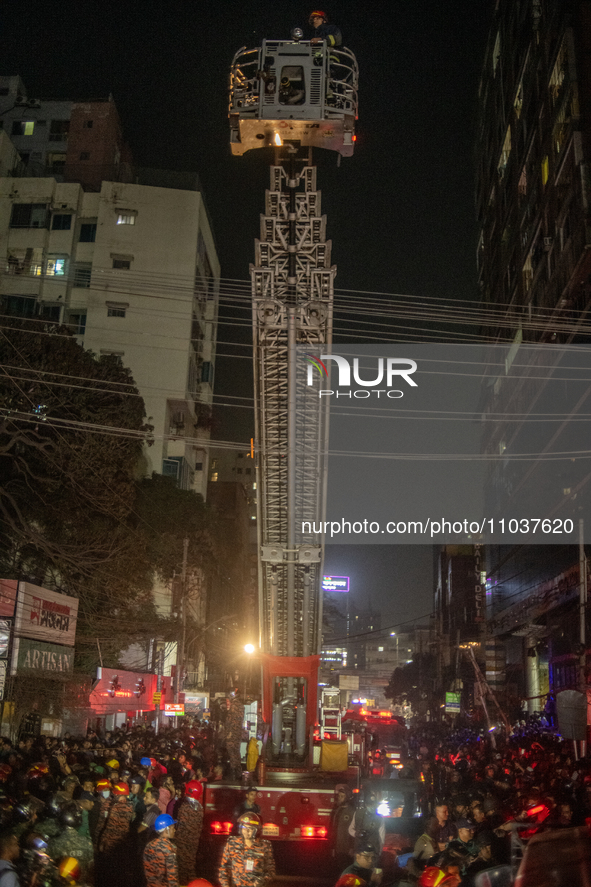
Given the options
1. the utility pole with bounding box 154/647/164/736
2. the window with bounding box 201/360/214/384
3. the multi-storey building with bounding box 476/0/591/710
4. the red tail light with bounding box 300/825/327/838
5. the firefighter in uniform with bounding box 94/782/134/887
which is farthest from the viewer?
the window with bounding box 201/360/214/384

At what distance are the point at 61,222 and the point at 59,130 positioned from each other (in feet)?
32.1

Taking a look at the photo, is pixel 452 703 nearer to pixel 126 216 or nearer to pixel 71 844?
pixel 126 216

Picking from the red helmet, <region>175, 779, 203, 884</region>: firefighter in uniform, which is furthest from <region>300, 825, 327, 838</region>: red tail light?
<region>175, 779, 203, 884</region>: firefighter in uniform

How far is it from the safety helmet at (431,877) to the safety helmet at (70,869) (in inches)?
140

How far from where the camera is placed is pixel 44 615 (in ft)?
89.9

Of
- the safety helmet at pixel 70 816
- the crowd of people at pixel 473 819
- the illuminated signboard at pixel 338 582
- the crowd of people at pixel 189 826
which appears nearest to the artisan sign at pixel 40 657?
the crowd of people at pixel 189 826

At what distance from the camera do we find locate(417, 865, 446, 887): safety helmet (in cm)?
807

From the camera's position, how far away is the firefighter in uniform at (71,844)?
29.3ft

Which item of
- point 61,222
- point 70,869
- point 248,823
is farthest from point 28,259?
point 248,823

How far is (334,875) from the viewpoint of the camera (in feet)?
44.3

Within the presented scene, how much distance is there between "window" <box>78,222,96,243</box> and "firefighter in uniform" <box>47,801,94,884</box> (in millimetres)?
53383

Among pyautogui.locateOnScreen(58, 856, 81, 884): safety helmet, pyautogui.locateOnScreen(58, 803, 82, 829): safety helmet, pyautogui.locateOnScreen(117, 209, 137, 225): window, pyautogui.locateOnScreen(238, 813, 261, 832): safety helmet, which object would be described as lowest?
pyautogui.locateOnScreen(58, 856, 81, 884): safety helmet

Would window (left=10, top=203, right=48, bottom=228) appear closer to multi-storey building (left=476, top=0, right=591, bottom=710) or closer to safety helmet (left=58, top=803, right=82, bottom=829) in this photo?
multi-storey building (left=476, top=0, right=591, bottom=710)

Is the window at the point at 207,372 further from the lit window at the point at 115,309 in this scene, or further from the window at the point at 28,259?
the window at the point at 28,259
